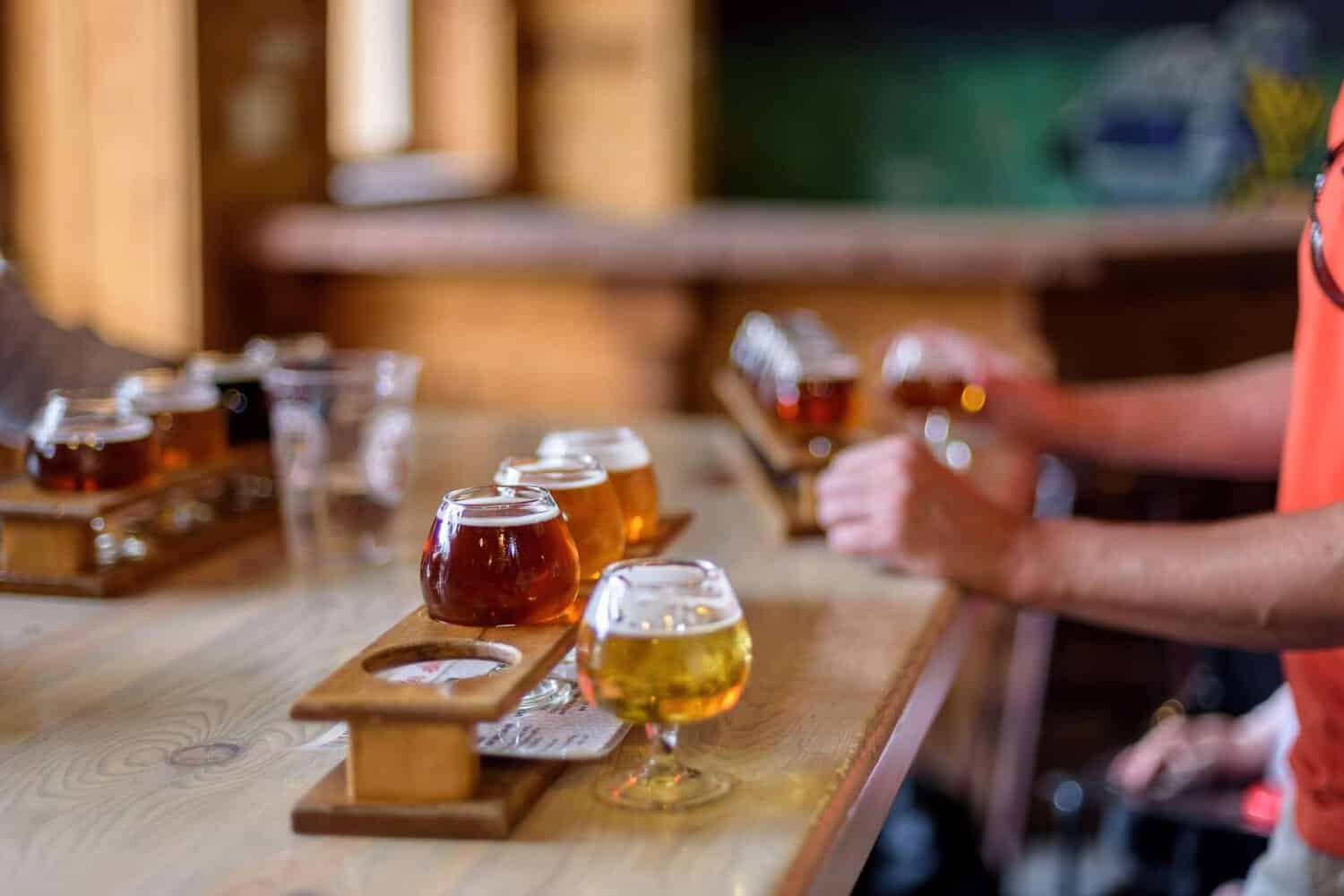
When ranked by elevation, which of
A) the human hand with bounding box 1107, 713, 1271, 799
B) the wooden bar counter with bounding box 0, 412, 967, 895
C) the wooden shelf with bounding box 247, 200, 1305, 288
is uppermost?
the wooden shelf with bounding box 247, 200, 1305, 288

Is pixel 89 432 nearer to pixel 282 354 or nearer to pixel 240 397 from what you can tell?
pixel 240 397

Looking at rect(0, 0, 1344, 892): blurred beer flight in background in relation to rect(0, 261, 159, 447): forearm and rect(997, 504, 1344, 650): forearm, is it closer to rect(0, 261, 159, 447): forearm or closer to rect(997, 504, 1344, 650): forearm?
rect(0, 261, 159, 447): forearm

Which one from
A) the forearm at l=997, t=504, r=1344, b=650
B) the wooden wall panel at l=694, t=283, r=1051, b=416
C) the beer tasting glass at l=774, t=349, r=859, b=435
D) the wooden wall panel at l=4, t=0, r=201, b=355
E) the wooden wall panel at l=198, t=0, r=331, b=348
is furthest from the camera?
the wooden wall panel at l=198, t=0, r=331, b=348

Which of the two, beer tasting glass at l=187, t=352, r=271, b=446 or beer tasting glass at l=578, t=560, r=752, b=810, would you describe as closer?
beer tasting glass at l=578, t=560, r=752, b=810

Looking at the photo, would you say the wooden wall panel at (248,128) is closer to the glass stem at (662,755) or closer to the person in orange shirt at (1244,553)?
the person in orange shirt at (1244,553)

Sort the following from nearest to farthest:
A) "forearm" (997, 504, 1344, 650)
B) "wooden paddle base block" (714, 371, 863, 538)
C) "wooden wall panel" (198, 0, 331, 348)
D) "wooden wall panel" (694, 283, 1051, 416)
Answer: "forearm" (997, 504, 1344, 650) → "wooden paddle base block" (714, 371, 863, 538) → "wooden wall panel" (694, 283, 1051, 416) → "wooden wall panel" (198, 0, 331, 348)

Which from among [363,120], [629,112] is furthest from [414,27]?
[629,112]

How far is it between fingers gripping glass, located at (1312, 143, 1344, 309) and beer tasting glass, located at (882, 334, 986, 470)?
0.72 metres

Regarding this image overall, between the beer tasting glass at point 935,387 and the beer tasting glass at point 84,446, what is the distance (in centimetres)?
105

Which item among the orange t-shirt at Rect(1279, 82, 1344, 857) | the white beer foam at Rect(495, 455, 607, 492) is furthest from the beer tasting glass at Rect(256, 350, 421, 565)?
the orange t-shirt at Rect(1279, 82, 1344, 857)

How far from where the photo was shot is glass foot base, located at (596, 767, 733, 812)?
102cm

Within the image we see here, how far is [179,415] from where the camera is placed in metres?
1.71

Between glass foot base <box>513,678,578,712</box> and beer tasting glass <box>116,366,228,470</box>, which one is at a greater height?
beer tasting glass <box>116,366,228,470</box>

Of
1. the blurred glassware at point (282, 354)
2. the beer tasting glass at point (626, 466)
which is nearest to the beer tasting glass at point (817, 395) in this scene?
the beer tasting glass at point (626, 466)
